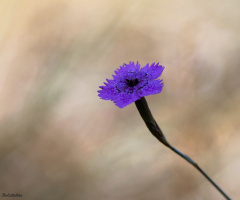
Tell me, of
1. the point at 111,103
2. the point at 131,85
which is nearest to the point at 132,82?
the point at 131,85

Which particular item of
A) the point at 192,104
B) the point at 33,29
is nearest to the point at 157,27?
the point at 192,104

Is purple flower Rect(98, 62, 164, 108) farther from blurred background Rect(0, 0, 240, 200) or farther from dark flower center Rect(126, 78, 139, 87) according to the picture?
blurred background Rect(0, 0, 240, 200)

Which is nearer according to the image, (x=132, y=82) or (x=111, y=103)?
(x=132, y=82)

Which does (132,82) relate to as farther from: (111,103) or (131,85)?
(111,103)

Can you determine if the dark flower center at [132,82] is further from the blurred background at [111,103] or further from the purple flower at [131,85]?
the blurred background at [111,103]

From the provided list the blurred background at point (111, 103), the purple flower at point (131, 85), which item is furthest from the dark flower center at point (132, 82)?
the blurred background at point (111, 103)

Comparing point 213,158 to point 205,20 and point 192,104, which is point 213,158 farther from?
point 205,20
